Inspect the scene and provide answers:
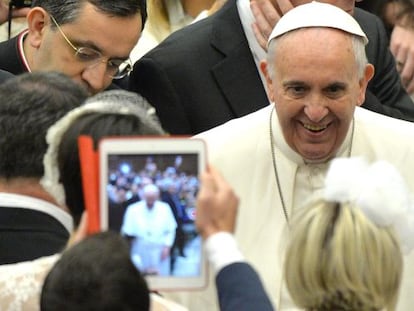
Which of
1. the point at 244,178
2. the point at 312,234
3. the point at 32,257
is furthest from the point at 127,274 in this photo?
the point at 244,178

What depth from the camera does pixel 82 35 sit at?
14.5ft

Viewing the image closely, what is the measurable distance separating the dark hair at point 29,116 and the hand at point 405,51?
270cm

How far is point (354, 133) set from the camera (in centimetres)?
418

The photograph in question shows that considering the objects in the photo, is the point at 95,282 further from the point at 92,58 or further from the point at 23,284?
the point at 92,58

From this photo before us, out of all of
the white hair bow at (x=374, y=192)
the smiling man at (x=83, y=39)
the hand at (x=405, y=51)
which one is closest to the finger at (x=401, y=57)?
the hand at (x=405, y=51)

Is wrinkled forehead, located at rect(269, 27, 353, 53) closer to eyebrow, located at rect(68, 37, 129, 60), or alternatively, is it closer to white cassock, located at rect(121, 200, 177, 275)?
eyebrow, located at rect(68, 37, 129, 60)

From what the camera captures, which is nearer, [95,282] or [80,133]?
[95,282]

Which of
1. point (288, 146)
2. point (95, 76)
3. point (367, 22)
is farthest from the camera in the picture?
point (367, 22)

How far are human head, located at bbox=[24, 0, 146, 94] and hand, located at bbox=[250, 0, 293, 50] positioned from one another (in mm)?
450

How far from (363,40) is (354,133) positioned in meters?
0.32

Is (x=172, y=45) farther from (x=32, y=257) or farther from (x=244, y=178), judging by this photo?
(x=32, y=257)

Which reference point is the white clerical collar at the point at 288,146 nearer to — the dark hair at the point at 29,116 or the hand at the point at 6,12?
the dark hair at the point at 29,116

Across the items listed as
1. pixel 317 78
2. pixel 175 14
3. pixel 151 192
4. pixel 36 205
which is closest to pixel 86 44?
pixel 317 78

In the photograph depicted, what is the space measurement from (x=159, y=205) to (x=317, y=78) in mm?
1283
